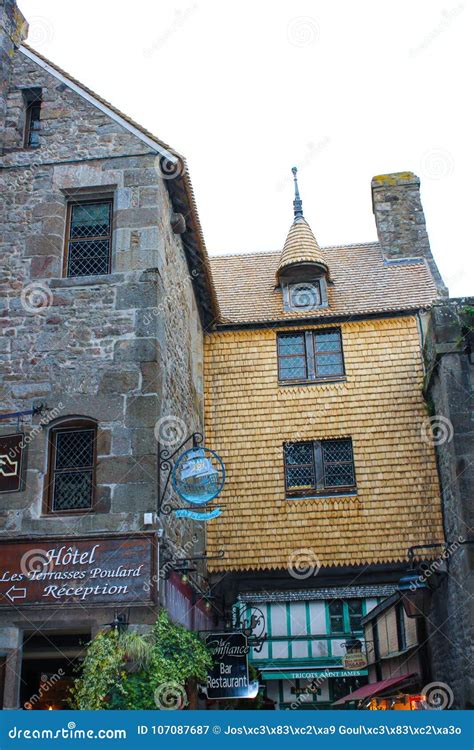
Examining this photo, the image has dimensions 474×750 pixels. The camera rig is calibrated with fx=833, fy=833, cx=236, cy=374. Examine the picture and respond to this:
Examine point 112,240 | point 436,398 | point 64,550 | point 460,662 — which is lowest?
point 460,662

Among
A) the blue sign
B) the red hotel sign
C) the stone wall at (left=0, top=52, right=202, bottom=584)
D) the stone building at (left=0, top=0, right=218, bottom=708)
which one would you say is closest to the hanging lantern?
the stone building at (left=0, top=0, right=218, bottom=708)

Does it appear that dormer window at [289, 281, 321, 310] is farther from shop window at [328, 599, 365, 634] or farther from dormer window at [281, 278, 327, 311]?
shop window at [328, 599, 365, 634]

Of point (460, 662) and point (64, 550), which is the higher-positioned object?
point (64, 550)

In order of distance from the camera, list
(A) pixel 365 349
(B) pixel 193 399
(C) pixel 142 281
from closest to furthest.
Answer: (C) pixel 142 281 → (B) pixel 193 399 → (A) pixel 365 349

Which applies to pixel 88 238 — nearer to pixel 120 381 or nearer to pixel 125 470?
pixel 120 381

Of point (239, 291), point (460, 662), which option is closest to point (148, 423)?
point (460, 662)

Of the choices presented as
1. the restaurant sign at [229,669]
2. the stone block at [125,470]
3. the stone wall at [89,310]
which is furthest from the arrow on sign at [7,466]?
the restaurant sign at [229,669]

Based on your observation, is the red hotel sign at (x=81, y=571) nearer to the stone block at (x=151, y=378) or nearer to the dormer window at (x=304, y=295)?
the stone block at (x=151, y=378)

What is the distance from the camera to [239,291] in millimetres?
17969

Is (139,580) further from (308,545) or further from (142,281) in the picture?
(308,545)

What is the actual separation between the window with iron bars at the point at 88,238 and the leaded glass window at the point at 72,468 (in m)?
2.42

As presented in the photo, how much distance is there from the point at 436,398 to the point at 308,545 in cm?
343

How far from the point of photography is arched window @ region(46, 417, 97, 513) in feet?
35.5

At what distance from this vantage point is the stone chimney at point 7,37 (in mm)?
13141
